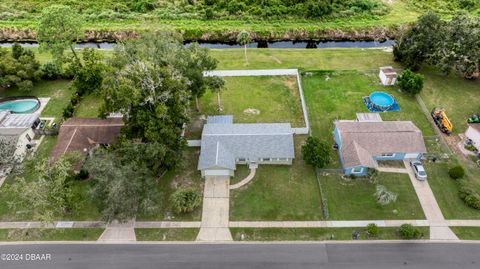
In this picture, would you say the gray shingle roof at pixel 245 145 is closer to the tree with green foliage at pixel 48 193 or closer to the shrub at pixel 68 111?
the tree with green foliage at pixel 48 193

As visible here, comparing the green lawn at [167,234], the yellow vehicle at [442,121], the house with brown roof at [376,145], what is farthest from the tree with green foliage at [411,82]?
the green lawn at [167,234]

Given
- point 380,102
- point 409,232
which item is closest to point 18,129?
point 409,232

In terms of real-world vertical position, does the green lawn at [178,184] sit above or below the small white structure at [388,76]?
below

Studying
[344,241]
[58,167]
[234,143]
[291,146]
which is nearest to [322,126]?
[291,146]

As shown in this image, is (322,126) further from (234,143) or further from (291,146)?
(234,143)

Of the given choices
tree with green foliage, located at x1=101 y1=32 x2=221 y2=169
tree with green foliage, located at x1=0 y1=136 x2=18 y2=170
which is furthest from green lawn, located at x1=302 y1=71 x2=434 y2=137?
tree with green foliage, located at x1=0 y1=136 x2=18 y2=170

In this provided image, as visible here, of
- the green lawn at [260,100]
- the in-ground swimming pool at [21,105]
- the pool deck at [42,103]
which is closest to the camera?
the green lawn at [260,100]
